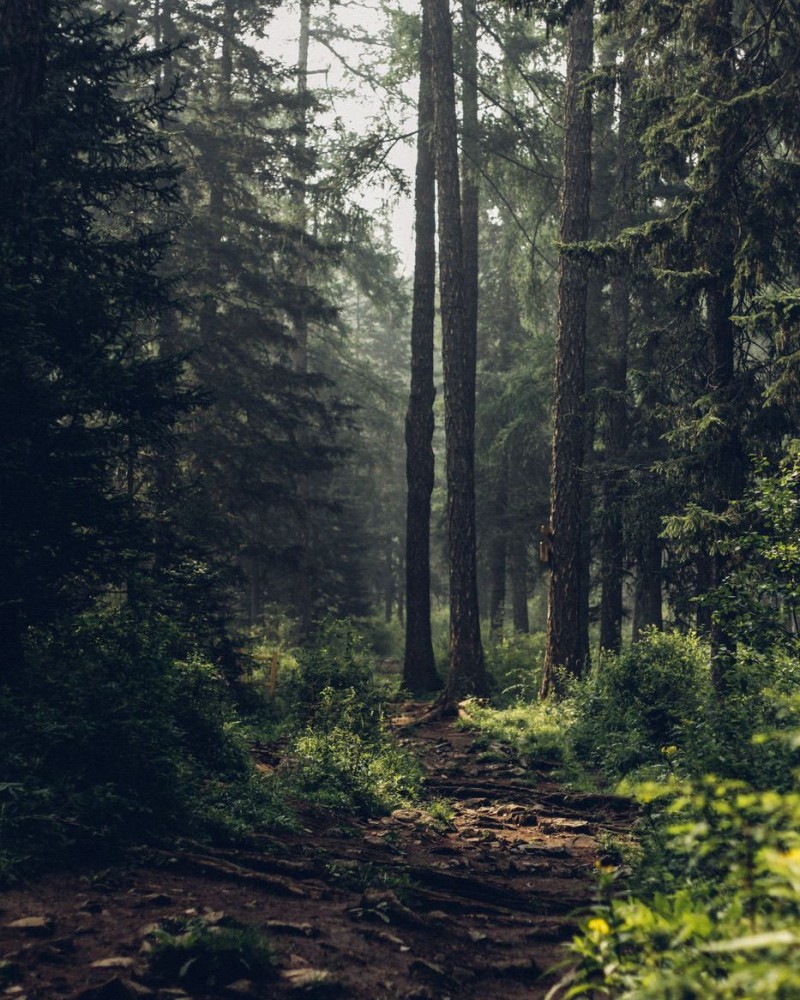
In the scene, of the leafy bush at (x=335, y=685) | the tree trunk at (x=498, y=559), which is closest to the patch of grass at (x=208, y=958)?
the leafy bush at (x=335, y=685)

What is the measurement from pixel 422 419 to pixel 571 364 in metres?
4.53

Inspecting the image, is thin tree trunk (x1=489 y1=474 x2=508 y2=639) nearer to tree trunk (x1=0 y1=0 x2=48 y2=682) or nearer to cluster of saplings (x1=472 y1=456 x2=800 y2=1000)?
cluster of saplings (x1=472 y1=456 x2=800 y2=1000)

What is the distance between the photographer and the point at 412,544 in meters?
19.6

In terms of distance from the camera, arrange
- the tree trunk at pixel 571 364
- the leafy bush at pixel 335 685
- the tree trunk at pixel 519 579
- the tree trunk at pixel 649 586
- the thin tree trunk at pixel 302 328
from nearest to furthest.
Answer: the leafy bush at pixel 335 685, the tree trunk at pixel 571 364, the tree trunk at pixel 649 586, the thin tree trunk at pixel 302 328, the tree trunk at pixel 519 579

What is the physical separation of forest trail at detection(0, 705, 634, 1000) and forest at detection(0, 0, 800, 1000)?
0.10ft

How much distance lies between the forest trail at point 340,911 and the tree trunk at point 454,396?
8.66 metres

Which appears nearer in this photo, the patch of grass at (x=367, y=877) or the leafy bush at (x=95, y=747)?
the leafy bush at (x=95, y=747)

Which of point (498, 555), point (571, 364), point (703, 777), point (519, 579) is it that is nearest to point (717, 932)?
point (703, 777)

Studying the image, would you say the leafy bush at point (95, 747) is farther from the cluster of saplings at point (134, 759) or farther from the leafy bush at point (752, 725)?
the leafy bush at point (752, 725)

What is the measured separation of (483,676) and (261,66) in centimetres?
1590

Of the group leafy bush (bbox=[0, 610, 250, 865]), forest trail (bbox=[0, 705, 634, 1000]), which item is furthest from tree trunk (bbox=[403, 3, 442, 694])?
forest trail (bbox=[0, 705, 634, 1000])

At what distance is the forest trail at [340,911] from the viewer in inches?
173

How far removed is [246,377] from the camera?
20.3 metres

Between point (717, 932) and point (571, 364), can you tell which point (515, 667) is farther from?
point (717, 932)
